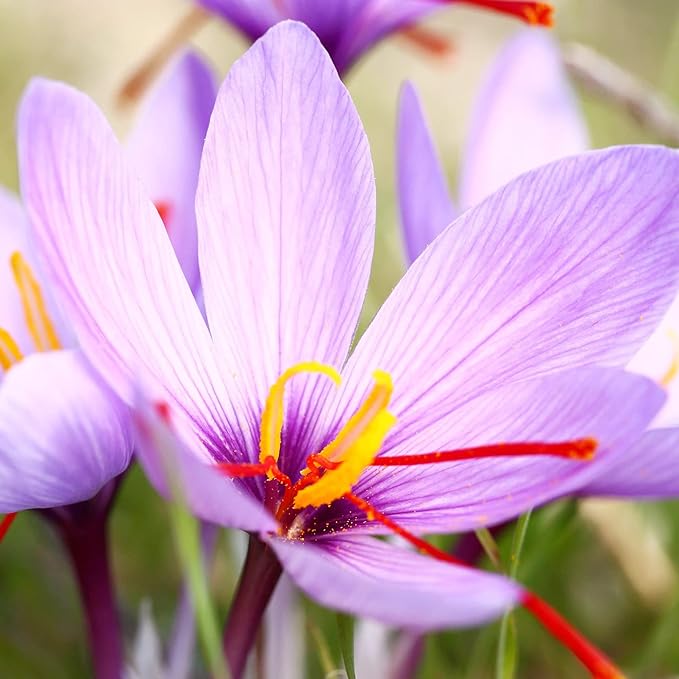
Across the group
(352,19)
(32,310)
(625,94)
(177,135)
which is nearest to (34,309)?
(32,310)

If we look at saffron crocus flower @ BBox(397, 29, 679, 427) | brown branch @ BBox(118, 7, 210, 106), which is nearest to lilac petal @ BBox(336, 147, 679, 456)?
saffron crocus flower @ BBox(397, 29, 679, 427)

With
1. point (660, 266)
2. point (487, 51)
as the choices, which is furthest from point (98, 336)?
point (487, 51)

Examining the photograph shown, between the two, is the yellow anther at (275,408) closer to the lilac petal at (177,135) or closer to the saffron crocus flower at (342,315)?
the saffron crocus flower at (342,315)

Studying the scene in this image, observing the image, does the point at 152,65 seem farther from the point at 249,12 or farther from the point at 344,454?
the point at 344,454

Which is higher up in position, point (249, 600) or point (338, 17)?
point (338, 17)

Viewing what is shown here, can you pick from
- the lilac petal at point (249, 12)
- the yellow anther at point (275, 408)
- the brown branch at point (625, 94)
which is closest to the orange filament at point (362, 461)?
the yellow anther at point (275, 408)
